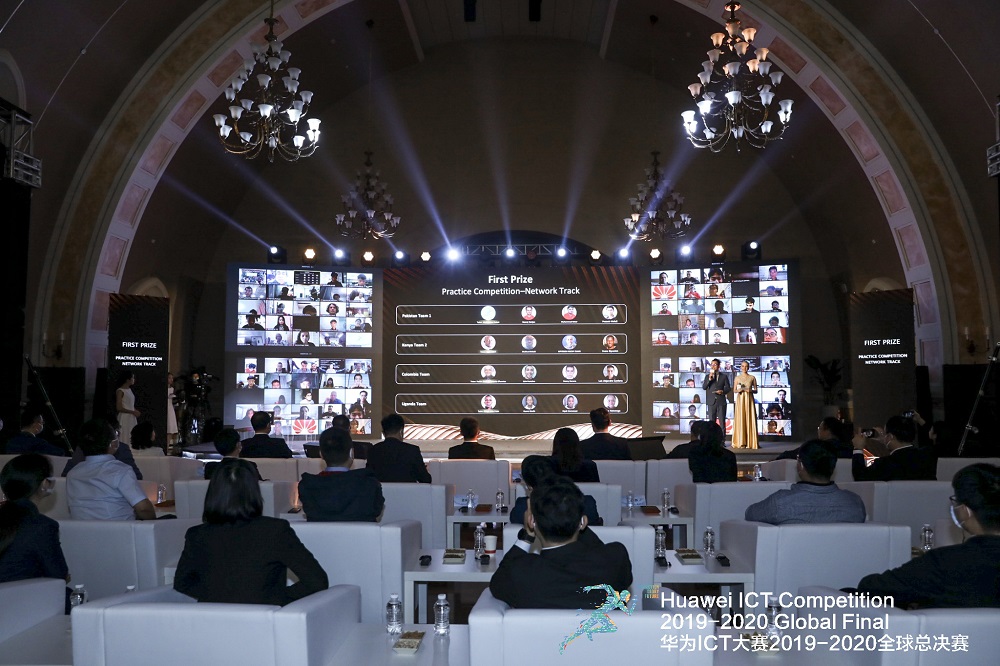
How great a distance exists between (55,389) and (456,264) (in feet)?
19.8

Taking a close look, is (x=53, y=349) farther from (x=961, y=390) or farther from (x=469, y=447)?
(x=961, y=390)

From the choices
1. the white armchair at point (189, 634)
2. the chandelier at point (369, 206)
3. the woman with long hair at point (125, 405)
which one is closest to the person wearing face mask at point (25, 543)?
the white armchair at point (189, 634)

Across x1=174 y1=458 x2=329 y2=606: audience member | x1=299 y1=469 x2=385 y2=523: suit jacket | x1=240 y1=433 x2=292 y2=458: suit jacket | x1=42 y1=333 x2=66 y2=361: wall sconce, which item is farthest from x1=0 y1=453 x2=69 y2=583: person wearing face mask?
x1=42 y1=333 x2=66 y2=361: wall sconce

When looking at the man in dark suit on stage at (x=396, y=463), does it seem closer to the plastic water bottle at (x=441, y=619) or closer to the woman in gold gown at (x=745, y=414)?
the plastic water bottle at (x=441, y=619)

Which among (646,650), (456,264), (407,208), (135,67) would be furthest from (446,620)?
(407,208)

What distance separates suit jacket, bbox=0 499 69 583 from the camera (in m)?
2.90

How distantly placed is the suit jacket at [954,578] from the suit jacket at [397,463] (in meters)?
3.41

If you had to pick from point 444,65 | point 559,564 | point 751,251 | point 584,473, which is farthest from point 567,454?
point 444,65

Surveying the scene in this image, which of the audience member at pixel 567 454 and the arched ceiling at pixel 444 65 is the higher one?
the arched ceiling at pixel 444 65

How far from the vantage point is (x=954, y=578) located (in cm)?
232

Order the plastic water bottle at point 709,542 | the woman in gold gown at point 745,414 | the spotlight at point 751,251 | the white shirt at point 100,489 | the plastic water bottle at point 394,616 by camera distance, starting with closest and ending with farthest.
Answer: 1. the plastic water bottle at point 394,616
2. the plastic water bottle at point 709,542
3. the white shirt at point 100,489
4. the woman in gold gown at point 745,414
5. the spotlight at point 751,251

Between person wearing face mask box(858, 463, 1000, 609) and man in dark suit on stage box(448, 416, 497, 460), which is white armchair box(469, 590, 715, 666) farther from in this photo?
man in dark suit on stage box(448, 416, 497, 460)

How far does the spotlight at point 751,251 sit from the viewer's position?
13.5m

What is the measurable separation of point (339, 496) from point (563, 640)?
75.2 inches
